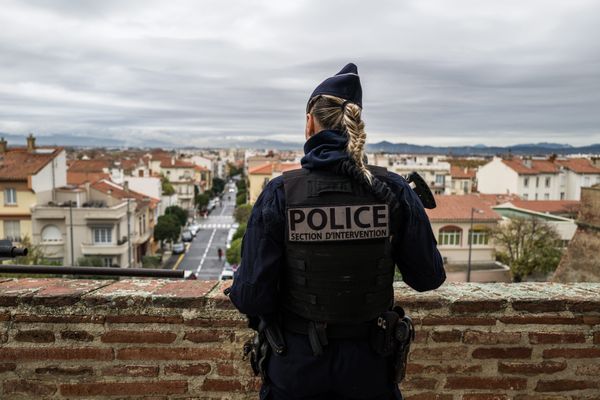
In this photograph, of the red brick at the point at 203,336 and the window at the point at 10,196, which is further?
the window at the point at 10,196

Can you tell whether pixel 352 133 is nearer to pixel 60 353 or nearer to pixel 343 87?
pixel 343 87

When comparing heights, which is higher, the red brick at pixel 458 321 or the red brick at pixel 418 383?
the red brick at pixel 458 321

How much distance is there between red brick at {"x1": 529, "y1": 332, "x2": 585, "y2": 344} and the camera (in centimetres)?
285

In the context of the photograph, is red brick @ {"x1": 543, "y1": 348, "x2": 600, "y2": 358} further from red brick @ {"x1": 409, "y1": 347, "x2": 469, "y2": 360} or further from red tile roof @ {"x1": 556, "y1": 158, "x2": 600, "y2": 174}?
red tile roof @ {"x1": 556, "y1": 158, "x2": 600, "y2": 174}

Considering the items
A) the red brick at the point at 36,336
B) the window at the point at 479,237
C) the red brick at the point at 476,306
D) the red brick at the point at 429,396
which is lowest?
the window at the point at 479,237

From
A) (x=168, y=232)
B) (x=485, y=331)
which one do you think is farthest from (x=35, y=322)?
(x=168, y=232)

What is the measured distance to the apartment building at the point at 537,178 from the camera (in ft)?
169

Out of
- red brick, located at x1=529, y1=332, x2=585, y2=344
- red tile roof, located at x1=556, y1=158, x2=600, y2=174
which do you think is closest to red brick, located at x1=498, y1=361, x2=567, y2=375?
red brick, located at x1=529, y1=332, x2=585, y2=344

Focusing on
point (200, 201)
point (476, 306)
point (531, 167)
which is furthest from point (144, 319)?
point (200, 201)

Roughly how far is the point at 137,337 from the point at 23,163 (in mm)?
30540

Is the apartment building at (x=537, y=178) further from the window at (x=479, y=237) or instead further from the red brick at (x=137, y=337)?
the red brick at (x=137, y=337)

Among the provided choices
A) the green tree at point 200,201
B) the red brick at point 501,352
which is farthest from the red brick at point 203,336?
the green tree at point 200,201

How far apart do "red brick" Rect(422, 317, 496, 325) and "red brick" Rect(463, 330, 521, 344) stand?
57 mm

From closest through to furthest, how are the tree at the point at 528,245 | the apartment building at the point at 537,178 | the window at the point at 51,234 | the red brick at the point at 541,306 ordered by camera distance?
the red brick at the point at 541,306
the window at the point at 51,234
the tree at the point at 528,245
the apartment building at the point at 537,178
